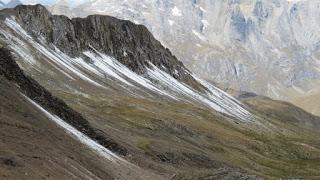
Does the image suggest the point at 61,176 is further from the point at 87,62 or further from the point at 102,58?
the point at 102,58

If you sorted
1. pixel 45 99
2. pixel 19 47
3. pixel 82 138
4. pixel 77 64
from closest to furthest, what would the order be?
pixel 82 138 → pixel 45 99 → pixel 19 47 → pixel 77 64

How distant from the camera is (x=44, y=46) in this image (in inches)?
6206

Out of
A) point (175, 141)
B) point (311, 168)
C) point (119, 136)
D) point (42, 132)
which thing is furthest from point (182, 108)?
point (42, 132)

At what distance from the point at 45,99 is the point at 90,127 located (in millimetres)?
6150

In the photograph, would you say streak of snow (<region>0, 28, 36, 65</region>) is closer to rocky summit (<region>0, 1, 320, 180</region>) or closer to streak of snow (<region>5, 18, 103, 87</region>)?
rocky summit (<region>0, 1, 320, 180</region>)

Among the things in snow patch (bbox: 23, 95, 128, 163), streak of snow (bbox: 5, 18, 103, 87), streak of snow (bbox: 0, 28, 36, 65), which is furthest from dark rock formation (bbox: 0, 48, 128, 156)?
streak of snow (bbox: 5, 18, 103, 87)

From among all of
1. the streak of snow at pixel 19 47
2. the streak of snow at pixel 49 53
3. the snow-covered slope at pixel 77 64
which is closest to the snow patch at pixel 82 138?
the snow-covered slope at pixel 77 64

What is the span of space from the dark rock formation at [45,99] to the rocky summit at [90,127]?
0.32 ft

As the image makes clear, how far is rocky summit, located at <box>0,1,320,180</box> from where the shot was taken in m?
44.3

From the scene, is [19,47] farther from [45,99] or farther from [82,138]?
[82,138]

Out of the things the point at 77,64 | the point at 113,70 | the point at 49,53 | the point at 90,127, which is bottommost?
the point at 90,127

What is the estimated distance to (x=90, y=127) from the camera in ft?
201

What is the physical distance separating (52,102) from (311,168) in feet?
229

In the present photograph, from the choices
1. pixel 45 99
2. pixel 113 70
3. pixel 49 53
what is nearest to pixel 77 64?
pixel 49 53
